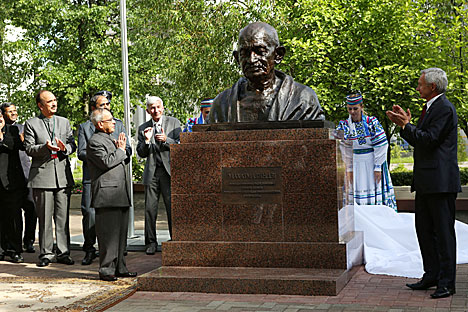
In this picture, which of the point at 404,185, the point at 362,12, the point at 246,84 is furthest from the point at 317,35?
the point at 246,84

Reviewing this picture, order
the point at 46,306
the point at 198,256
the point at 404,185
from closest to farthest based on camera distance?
1. the point at 46,306
2. the point at 198,256
3. the point at 404,185

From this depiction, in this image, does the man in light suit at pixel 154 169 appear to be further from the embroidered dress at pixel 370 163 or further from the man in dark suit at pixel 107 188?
the embroidered dress at pixel 370 163

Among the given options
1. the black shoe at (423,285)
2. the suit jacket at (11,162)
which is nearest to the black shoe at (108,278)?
the suit jacket at (11,162)

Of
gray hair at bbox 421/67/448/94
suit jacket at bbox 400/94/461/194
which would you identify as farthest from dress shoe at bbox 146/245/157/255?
gray hair at bbox 421/67/448/94

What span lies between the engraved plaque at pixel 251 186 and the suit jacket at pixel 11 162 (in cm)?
412

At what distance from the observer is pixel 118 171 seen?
7945 millimetres

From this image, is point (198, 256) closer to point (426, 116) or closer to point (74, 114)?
point (426, 116)

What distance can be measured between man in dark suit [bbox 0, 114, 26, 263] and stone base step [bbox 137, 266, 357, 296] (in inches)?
147

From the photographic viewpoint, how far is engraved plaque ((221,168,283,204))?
7387mm

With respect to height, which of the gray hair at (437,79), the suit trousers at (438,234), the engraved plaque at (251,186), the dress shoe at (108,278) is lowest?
the dress shoe at (108,278)

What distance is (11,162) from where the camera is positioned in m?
10.3

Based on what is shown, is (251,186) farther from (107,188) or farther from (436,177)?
(436,177)

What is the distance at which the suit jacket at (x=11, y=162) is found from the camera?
10.2 metres

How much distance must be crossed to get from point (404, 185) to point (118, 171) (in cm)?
1088
